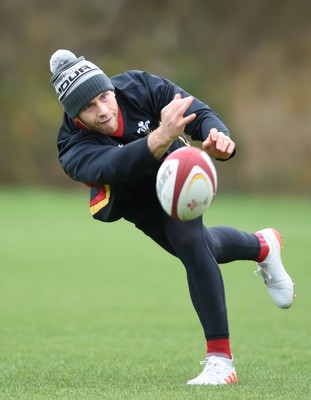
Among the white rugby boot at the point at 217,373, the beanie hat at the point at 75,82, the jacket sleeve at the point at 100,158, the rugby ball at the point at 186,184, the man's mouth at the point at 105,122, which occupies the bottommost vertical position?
the white rugby boot at the point at 217,373

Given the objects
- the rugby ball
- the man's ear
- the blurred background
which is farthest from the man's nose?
the blurred background

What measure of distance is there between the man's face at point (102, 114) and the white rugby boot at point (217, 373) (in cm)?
112

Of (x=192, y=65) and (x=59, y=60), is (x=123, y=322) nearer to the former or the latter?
(x=59, y=60)

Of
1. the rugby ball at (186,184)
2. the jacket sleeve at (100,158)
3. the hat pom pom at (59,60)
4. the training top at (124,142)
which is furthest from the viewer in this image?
the hat pom pom at (59,60)

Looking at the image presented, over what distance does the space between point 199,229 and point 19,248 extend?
8280 mm

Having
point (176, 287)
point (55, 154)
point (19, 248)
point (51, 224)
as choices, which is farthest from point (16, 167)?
point (176, 287)

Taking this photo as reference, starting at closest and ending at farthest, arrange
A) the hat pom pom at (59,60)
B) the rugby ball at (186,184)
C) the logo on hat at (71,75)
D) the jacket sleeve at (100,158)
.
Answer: the rugby ball at (186,184) → the jacket sleeve at (100,158) → the logo on hat at (71,75) → the hat pom pom at (59,60)

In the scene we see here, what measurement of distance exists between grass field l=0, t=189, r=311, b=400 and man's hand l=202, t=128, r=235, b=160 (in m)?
0.99

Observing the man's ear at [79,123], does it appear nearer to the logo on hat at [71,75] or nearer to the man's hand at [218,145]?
the logo on hat at [71,75]

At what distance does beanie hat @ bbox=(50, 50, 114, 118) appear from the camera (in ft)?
13.8

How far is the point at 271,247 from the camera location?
189 inches

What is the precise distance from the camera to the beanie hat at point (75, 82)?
4219 millimetres

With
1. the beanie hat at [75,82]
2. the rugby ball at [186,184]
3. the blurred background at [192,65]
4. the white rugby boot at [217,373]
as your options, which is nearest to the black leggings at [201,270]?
the white rugby boot at [217,373]

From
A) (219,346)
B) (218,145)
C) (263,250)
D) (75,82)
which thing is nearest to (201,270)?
(219,346)
